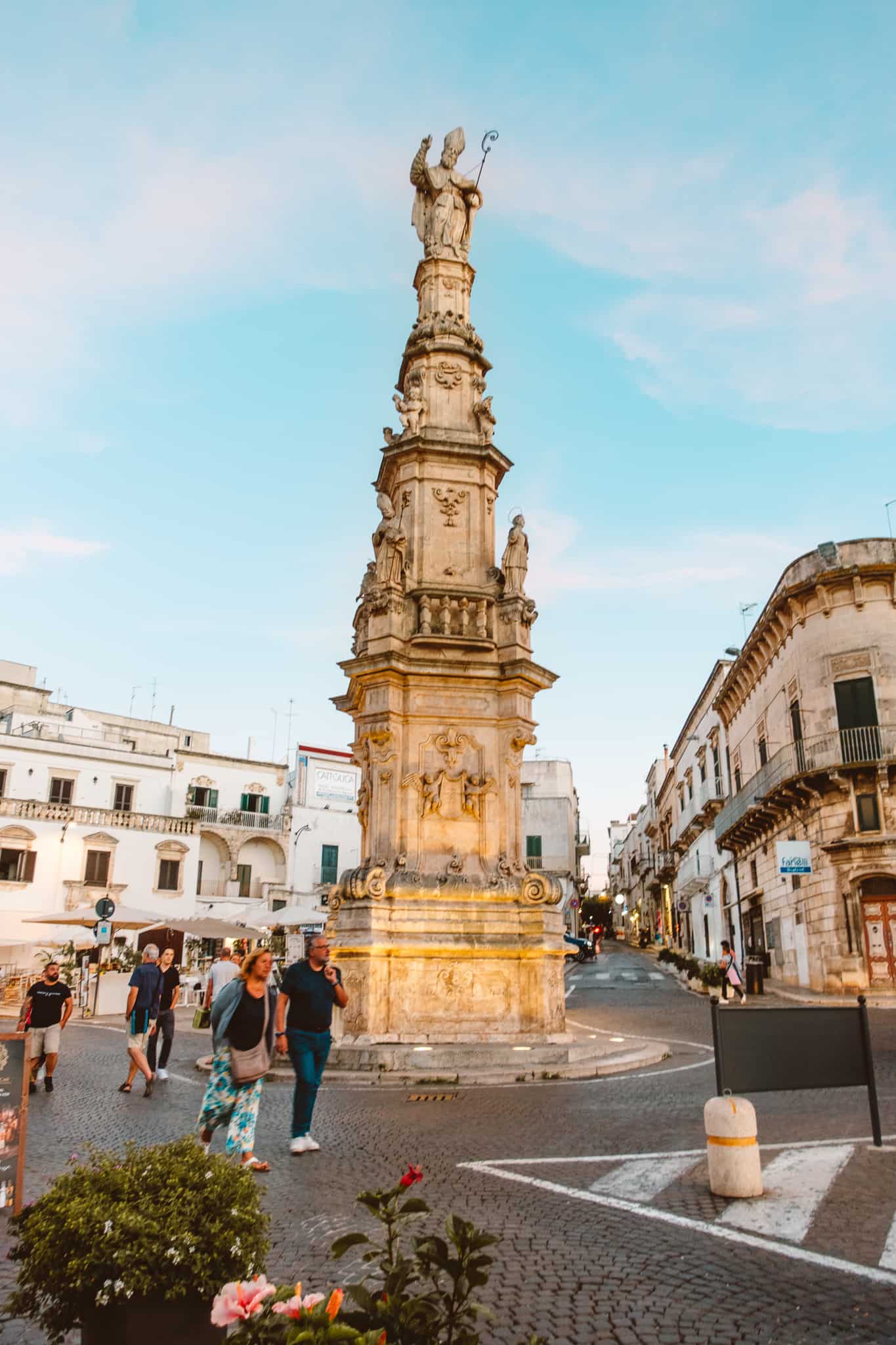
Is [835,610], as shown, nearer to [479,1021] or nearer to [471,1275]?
[479,1021]

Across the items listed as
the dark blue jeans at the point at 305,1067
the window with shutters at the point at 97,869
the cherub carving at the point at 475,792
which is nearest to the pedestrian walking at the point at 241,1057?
the dark blue jeans at the point at 305,1067

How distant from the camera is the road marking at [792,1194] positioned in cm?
545

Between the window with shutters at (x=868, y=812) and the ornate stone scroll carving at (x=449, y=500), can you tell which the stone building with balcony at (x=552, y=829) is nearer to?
the window with shutters at (x=868, y=812)

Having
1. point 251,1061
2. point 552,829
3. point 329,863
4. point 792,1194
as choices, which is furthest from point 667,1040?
point 552,829

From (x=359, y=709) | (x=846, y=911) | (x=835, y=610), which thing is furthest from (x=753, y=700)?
(x=359, y=709)

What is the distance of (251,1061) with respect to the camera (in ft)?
22.4

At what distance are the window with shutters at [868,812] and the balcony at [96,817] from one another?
30.4m

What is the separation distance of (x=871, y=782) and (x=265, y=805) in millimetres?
36699

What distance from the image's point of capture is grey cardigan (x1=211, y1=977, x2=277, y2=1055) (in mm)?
6883

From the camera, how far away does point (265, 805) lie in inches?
2168

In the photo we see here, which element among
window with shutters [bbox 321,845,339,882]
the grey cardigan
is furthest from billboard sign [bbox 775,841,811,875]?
window with shutters [bbox 321,845,339,882]

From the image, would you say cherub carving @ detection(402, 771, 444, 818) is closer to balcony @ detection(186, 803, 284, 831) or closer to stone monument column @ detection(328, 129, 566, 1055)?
stone monument column @ detection(328, 129, 566, 1055)

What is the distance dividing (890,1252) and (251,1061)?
4097mm

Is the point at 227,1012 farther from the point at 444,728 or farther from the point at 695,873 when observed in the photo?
the point at 695,873
